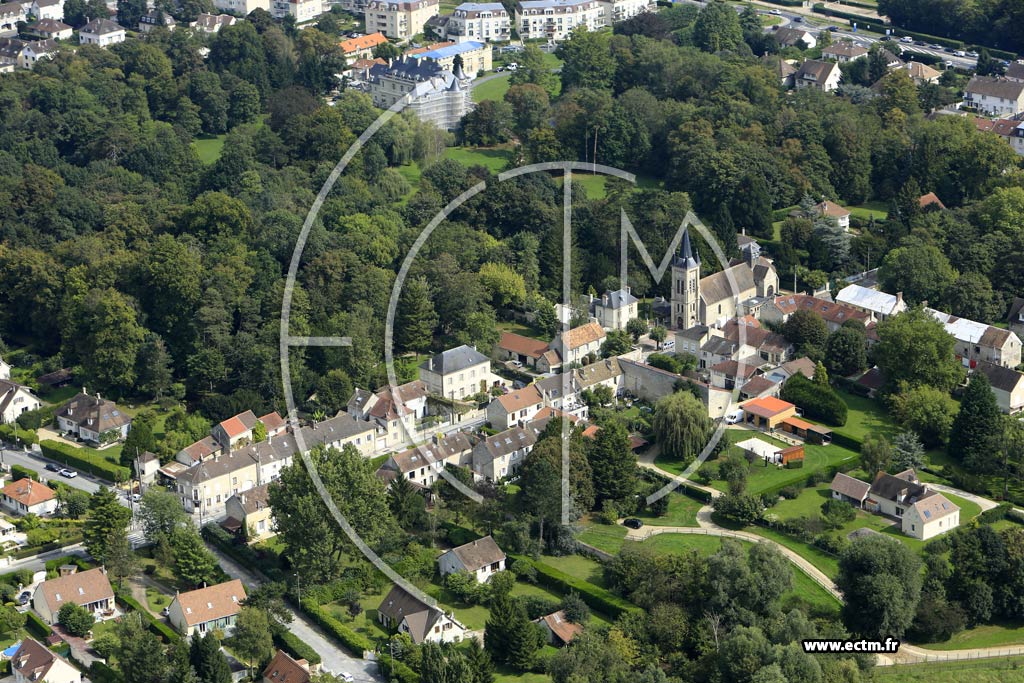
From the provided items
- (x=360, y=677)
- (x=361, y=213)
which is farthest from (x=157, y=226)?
(x=360, y=677)

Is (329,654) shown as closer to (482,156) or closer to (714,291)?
(714,291)

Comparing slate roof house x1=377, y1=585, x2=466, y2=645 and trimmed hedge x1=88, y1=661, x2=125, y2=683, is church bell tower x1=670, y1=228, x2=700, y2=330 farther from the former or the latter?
trimmed hedge x1=88, y1=661, x2=125, y2=683

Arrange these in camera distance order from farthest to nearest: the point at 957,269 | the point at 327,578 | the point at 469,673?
the point at 957,269 < the point at 327,578 < the point at 469,673

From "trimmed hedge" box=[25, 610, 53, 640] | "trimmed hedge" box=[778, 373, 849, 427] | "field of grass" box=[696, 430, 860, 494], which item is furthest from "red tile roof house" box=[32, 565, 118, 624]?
"trimmed hedge" box=[778, 373, 849, 427]

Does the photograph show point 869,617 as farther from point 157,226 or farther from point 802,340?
point 157,226

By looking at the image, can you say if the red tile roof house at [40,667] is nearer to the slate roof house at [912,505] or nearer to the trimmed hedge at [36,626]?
the trimmed hedge at [36,626]

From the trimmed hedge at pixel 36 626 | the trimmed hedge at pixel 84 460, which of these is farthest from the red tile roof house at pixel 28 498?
the trimmed hedge at pixel 36 626
